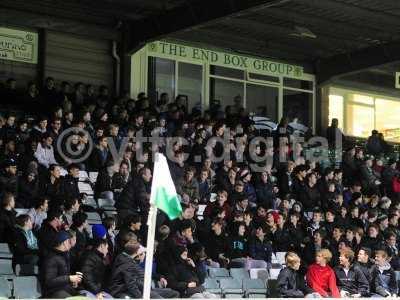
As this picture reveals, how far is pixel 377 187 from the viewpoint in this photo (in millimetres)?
21609

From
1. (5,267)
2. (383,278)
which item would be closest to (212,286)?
(5,267)

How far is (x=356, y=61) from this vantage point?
23.7 metres

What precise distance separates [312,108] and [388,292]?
1123 cm

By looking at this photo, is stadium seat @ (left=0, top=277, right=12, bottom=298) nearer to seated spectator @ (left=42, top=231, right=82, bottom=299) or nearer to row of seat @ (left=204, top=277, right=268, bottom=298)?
seated spectator @ (left=42, top=231, right=82, bottom=299)

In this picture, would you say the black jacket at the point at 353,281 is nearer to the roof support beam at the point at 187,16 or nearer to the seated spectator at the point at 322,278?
the seated spectator at the point at 322,278

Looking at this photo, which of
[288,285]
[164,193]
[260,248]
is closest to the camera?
[164,193]

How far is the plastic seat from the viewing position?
13.8 m

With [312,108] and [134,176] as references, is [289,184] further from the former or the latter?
[312,108]

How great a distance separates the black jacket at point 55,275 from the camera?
36.6 feet

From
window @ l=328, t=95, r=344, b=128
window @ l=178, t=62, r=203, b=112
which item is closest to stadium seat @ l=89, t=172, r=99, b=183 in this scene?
window @ l=178, t=62, r=203, b=112

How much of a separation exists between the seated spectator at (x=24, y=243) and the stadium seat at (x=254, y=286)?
339 centimetres

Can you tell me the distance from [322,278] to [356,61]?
1080cm

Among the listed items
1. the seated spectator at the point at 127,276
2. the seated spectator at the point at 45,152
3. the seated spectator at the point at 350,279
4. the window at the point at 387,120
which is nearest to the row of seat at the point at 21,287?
the seated spectator at the point at 127,276

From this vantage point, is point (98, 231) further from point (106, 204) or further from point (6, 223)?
point (106, 204)
